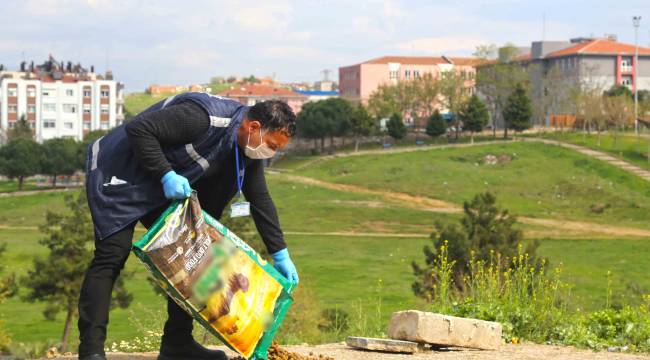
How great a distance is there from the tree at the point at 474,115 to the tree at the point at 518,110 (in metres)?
1.78

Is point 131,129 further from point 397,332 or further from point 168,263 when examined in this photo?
point 397,332

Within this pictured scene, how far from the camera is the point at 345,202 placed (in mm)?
61281

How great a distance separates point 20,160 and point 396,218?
35.9 m

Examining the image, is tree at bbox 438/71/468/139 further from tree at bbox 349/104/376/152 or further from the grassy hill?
the grassy hill

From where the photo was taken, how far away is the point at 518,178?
65938mm

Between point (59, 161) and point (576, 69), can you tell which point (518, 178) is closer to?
point (59, 161)

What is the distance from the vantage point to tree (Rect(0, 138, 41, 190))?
80.4 metres

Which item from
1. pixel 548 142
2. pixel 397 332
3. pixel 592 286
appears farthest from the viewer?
pixel 548 142

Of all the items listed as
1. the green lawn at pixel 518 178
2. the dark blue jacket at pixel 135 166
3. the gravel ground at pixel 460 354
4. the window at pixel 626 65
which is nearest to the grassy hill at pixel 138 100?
the window at pixel 626 65

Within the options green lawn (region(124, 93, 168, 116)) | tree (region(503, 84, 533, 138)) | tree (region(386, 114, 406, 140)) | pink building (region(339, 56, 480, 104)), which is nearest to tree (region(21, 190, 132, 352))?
tree (region(503, 84, 533, 138))

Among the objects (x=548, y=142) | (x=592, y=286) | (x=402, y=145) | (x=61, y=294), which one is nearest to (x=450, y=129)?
(x=402, y=145)

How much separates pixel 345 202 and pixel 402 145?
26100mm

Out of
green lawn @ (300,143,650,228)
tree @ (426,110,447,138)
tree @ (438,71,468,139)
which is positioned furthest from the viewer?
tree @ (438,71,468,139)

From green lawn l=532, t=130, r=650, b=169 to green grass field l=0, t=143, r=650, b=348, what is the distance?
311cm
